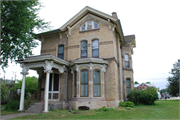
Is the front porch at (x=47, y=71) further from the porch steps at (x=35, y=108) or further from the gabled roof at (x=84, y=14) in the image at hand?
the gabled roof at (x=84, y=14)

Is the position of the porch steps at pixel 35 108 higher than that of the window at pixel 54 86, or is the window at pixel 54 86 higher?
the window at pixel 54 86

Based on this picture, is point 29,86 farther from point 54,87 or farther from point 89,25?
point 89,25

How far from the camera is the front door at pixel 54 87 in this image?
13.6m

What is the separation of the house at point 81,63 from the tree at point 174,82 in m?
21.0

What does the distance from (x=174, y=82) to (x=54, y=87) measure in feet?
88.5

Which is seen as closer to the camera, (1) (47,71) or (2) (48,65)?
(1) (47,71)

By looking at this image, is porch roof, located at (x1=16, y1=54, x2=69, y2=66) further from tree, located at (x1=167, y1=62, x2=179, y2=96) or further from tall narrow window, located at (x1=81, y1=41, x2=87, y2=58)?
tree, located at (x1=167, y1=62, x2=179, y2=96)

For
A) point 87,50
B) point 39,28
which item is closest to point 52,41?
point 39,28

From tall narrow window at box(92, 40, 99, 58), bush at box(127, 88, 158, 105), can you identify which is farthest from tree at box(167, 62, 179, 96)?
tall narrow window at box(92, 40, 99, 58)

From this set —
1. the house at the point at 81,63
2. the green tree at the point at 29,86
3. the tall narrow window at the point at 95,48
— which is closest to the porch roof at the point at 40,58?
the house at the point at 81,63

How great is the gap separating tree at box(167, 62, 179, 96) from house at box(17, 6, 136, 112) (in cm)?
2102

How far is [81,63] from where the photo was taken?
13117mm

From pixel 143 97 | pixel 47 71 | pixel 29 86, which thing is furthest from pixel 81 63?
pixel 29 86

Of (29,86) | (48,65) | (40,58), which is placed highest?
(40,58)
